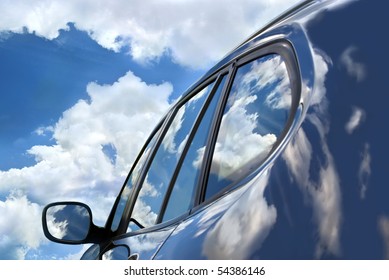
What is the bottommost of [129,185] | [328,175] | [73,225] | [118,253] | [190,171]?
[328,175]

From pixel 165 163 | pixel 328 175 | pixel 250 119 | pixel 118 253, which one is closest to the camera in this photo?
pixel 328 175

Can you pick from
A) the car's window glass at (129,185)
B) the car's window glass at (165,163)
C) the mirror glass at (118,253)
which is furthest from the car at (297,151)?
the car's window glass at (129,185)

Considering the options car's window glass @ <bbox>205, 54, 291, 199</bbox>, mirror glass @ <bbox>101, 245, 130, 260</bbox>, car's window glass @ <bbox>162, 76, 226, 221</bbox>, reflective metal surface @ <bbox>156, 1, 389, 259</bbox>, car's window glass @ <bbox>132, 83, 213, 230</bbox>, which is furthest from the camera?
car's window glass @ <bbox>132, 83, 213, 230</bbox>

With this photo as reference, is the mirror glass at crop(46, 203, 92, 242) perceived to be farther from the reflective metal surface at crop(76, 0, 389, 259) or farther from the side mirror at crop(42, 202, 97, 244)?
the reflective metal surface at crop(76, 0, 389, 259)

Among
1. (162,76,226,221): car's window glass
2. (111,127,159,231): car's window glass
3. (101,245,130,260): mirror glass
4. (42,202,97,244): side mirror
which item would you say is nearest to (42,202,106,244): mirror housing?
(42,202,97,244): side mirror

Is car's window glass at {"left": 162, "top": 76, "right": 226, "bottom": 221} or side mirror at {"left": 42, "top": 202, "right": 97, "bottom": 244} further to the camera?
side mirror at {"left": 42, "top": 202, "right": 97, "bottom": 244}

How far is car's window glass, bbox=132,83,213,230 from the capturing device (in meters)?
3.00

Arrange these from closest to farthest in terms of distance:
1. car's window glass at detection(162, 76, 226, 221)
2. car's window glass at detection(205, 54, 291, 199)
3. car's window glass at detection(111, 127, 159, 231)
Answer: car's window glass at detection(205, 54, 291, 199) < car's window glass at detection(162, 76, 226, 221) < car's window glass at detection(111, 127, 159, 231)

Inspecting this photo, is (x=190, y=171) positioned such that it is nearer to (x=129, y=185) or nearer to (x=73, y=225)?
(x=129, y=185)

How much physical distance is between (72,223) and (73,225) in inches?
0.6

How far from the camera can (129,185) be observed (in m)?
3.93

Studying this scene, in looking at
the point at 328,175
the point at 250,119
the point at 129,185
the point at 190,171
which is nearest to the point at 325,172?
the point at 328,175

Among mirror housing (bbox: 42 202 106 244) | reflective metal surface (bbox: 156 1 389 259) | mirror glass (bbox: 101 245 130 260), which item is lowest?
reflective metal surface (bbox: 156 1 389 259)
